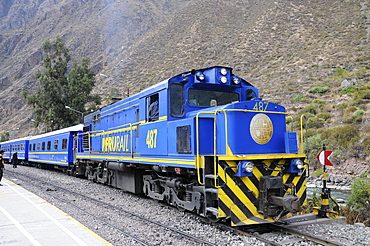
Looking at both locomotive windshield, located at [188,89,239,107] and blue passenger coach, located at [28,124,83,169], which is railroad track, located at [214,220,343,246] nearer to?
locomotive windshield, located at [188,89,239,107]

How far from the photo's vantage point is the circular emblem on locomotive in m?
6.71

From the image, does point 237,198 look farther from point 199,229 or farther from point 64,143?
point 64,143

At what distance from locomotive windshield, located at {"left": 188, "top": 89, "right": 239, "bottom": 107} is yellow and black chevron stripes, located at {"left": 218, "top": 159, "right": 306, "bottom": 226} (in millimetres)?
2022

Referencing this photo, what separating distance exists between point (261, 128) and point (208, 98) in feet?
5.38

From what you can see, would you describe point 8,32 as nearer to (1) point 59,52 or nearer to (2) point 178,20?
(2) point 178,20

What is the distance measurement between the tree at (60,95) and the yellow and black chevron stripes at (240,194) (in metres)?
36.4

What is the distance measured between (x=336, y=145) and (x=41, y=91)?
35.2m

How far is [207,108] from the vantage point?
25.2ft

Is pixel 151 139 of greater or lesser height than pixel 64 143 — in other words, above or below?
below

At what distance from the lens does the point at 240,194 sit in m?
6.23

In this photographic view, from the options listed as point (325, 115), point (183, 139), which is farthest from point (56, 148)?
point (325, 115)

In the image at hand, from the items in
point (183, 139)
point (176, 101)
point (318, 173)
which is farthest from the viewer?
point (318, 173)

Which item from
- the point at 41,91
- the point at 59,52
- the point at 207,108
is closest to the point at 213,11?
the point at 59,52

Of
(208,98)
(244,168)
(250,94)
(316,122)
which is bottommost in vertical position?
(244,168)
